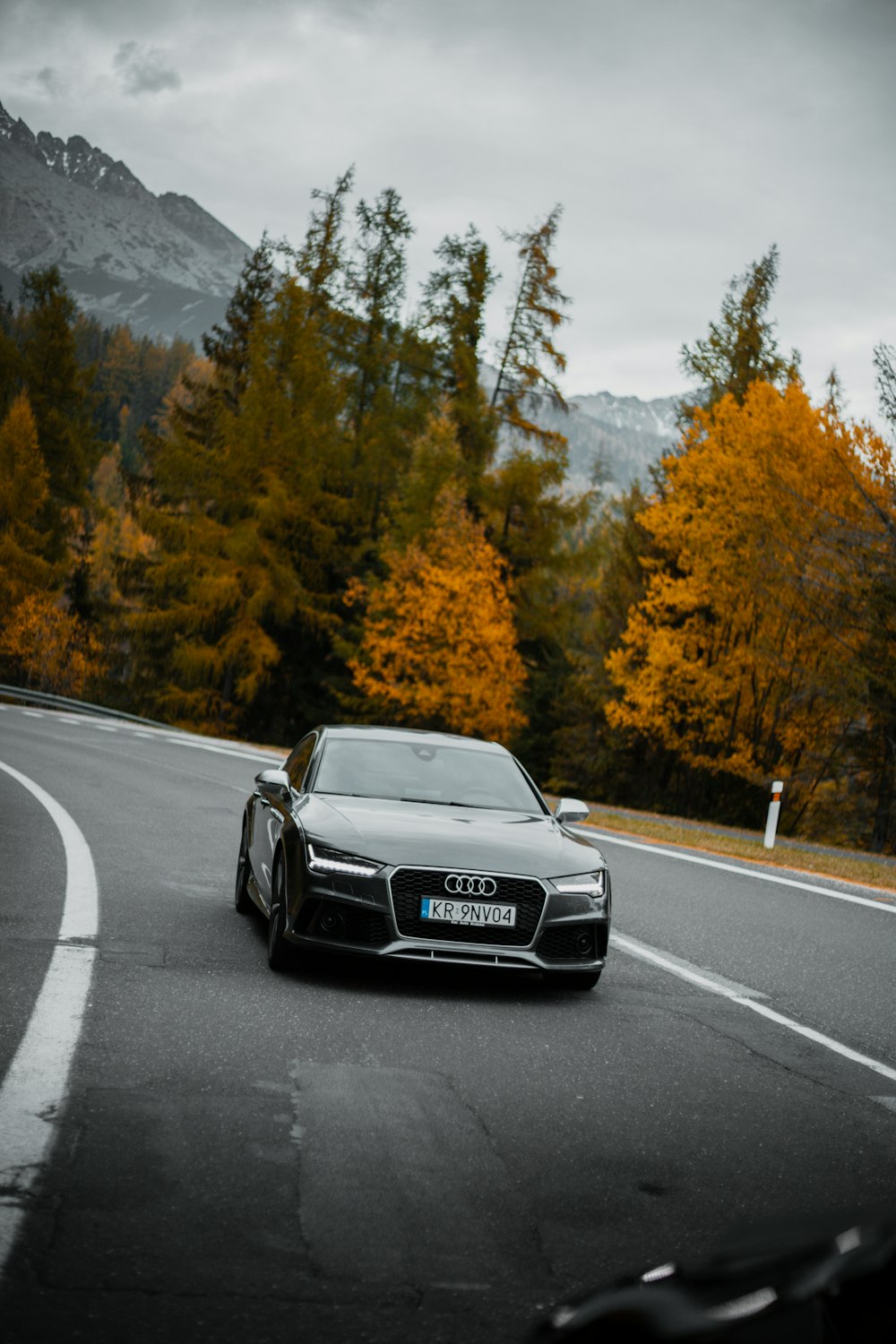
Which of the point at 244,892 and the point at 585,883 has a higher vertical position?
the point at 585,883

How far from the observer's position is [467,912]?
23.1 ft

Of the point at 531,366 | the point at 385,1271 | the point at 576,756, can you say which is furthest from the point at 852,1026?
the point at 531,366

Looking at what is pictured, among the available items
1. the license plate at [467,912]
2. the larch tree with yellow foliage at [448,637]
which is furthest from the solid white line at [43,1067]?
the larch tree with yellow foliage at [448,637]

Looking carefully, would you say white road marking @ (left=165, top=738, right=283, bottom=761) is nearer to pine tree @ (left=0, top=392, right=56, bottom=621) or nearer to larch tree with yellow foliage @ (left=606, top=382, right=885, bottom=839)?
larch tree with yellow foliage @ (left=606, top=382, right=885, bottom=839)

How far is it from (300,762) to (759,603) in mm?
27365

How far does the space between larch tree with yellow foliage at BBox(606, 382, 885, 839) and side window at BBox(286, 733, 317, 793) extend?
72.5 ft

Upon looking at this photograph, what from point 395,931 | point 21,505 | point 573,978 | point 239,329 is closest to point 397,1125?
point 395,931

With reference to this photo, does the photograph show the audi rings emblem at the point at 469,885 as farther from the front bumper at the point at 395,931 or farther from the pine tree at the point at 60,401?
the pine tree at the point at 60,401

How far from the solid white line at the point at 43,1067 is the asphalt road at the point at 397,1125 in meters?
0.04

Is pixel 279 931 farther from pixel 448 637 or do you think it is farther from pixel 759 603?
pixel 448 637

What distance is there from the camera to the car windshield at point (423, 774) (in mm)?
8258

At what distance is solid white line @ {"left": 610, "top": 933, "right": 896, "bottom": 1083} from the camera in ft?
21.3

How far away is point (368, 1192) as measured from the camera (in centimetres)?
399

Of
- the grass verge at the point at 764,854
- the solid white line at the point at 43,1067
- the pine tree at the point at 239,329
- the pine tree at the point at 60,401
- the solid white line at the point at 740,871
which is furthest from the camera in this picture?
the pine tree at the point at 60,401
